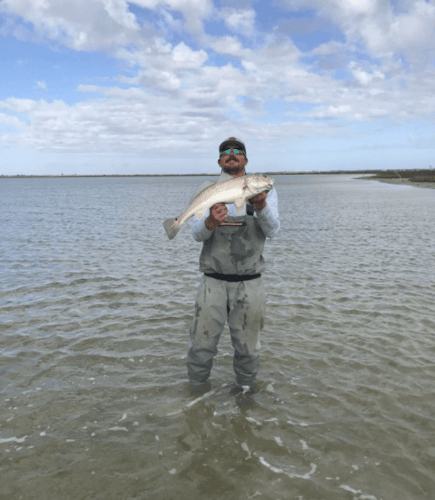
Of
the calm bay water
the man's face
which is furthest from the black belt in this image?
the calm bay water

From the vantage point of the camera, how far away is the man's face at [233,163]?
5184 millimetres

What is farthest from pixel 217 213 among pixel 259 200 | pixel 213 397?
pixel 213 397

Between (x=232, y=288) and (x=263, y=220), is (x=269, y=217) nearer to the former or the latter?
(x=263, y=220)

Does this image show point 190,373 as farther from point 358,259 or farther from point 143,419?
point 358,259

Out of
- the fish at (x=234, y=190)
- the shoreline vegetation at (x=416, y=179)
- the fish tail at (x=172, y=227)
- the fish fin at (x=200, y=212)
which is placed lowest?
the shoreline vegetation at (x=416, y=179)

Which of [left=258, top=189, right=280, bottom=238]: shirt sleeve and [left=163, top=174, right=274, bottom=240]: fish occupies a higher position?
[left=163, top=174, right=274, bottom=240]: fish

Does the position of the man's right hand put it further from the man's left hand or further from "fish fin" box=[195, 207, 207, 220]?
the man's left hand

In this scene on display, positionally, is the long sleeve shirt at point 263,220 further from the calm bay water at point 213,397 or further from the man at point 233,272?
the calm bay water at point 213,397

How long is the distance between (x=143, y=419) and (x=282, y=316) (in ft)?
15.5

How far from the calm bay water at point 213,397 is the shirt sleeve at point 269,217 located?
251cm

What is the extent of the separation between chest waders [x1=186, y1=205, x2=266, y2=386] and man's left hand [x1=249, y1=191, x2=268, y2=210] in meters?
0.28

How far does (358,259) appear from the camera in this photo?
15508mm

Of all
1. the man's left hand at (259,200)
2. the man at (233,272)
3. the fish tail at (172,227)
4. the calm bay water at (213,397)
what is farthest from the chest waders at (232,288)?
the calm bay water at (213,397)

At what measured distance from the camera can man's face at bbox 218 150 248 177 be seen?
5.18 m
